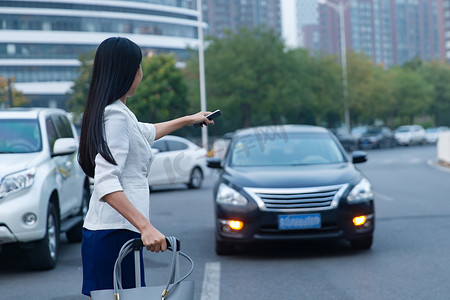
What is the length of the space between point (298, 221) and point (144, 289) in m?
4.59

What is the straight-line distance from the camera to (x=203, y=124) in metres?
3.34

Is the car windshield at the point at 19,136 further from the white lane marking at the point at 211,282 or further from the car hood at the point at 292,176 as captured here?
the white lane marking at the point at 211,282

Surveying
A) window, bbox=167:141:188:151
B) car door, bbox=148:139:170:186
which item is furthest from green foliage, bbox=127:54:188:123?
car door, bbox=148:139:170:186

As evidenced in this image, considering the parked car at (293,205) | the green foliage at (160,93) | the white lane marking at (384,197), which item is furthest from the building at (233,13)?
the parked car at (293,205)

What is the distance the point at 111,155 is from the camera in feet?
8.99

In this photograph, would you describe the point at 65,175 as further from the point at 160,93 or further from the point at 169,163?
the point at 160,93

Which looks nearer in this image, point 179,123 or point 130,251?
point 130,251

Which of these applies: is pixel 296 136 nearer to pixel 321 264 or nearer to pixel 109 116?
pixel 321 264

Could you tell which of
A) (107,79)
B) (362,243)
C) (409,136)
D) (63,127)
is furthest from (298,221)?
(409,136)

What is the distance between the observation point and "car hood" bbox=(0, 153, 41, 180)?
662 cm

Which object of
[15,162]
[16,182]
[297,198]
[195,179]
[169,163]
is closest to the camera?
[16,182]

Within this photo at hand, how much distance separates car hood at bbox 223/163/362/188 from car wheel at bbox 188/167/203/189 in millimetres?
10490

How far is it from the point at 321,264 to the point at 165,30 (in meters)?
80.0

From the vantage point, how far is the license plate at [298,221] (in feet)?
23.1
